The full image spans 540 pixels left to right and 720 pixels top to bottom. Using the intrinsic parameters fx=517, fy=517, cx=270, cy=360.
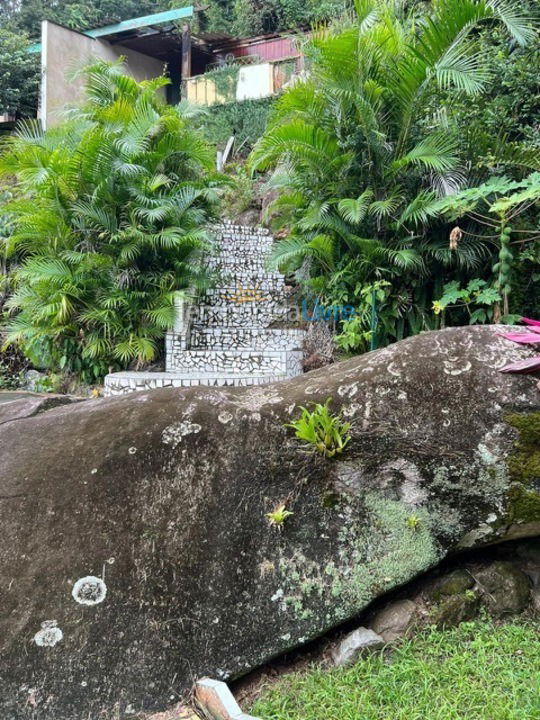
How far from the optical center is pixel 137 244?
7.18 metres

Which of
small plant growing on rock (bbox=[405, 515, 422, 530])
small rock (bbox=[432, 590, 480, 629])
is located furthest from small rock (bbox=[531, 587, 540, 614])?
small plant growing on rock (bbox=[405, 515, 422, 530])

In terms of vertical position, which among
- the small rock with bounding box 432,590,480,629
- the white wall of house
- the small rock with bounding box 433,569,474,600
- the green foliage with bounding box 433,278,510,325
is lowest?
the small rock with bounding box 432,590,480,629

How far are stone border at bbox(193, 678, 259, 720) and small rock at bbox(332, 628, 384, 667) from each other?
1.82 ft

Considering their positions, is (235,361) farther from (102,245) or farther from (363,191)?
(363,191)

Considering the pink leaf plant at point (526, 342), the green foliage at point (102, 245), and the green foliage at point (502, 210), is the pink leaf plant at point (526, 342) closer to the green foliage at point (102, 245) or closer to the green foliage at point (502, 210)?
the green foliage at point (502, 210)

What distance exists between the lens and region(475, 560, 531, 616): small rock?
2.47 m

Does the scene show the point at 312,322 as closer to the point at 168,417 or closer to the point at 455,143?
the point at 455,143

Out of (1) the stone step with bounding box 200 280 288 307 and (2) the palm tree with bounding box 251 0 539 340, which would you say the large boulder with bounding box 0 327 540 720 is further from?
(1) the stone step with bounding box 200 280 288 307

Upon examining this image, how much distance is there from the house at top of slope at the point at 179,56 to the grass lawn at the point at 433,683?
47.0ft

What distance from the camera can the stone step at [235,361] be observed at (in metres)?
6.90

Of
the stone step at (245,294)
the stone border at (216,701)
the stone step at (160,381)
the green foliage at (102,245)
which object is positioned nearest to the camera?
the stone border at (216,701)

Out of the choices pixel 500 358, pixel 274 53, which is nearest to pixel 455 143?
pixel 500 358

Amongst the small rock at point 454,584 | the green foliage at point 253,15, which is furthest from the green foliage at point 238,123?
the small rock at point 454,584

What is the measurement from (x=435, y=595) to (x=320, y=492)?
74 cm
